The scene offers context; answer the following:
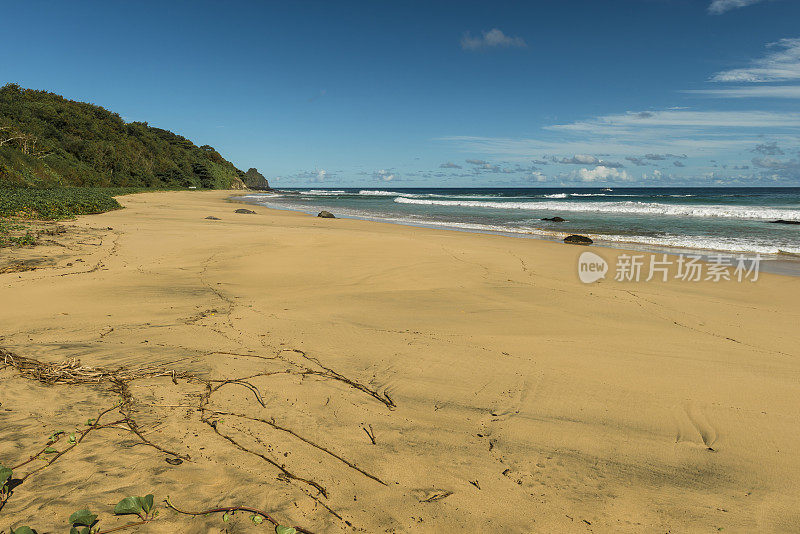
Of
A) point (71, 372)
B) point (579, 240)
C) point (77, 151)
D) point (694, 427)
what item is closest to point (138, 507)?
point (71, 372)

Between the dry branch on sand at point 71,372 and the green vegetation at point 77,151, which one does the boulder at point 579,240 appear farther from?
the green vegetation at point 77,151

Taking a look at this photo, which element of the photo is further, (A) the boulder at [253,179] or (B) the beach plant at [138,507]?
(A) the boulder at [253,179]

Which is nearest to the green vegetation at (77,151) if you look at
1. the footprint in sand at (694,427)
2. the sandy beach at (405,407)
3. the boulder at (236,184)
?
the boulder at (236,184)

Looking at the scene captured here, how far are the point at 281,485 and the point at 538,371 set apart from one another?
2546mm

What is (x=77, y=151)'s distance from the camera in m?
42.4

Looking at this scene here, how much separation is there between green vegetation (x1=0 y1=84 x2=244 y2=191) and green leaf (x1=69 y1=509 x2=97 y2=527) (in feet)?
89.2

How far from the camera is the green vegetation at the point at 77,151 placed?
29.3 m

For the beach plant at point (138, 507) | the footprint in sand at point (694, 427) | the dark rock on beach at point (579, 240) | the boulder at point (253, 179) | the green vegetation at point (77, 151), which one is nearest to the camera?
the beach plant at point (138, 507)

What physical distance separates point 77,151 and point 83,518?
54.3m

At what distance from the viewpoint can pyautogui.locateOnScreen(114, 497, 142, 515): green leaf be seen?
1.73 metres

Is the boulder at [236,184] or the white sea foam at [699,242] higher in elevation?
the boulder at [236,184]

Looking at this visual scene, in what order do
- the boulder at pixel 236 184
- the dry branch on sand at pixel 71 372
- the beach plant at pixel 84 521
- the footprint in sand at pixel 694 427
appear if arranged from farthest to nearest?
1. the boulder at pixel 236 184
2. the dry branch on sand at pixel 71 372
3. the footprint in sand at pixel 694 427
4. the beach plant at pixel 84 521

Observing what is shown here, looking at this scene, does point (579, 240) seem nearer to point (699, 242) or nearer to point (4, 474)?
point (699, 242)

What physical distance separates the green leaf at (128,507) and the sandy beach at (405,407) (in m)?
0.05
